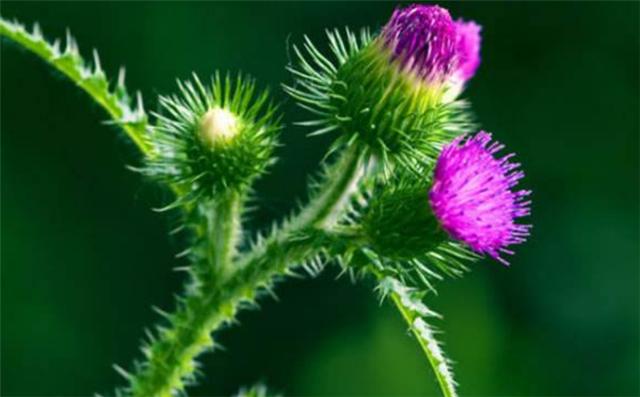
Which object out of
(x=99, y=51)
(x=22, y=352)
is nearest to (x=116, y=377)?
(x=22, y=352)

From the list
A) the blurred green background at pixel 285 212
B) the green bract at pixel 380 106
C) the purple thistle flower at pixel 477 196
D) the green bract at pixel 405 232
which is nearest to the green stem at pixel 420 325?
the green bract at pixel 405 232

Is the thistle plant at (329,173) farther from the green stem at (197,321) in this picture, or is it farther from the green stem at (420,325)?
the green stem at (420,325)

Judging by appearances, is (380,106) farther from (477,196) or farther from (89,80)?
(89,80)

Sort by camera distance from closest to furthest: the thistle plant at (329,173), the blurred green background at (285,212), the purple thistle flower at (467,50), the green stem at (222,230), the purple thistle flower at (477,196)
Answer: the purple thistle flower at (477,196) → the thistle plant at (329,173) → the green stem at (222,230) → the purple thistle flower at (467,50) → the blurred green background at (285,212)

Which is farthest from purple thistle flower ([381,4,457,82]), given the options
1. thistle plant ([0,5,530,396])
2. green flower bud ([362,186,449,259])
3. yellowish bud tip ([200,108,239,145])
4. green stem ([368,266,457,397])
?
green stem ([368,266,457,397])

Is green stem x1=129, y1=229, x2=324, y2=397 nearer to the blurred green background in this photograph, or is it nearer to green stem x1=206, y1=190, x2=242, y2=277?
green stem x1=206, y1=190, x2=242, y2=277

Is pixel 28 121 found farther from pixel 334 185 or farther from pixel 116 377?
pixel 334 185
